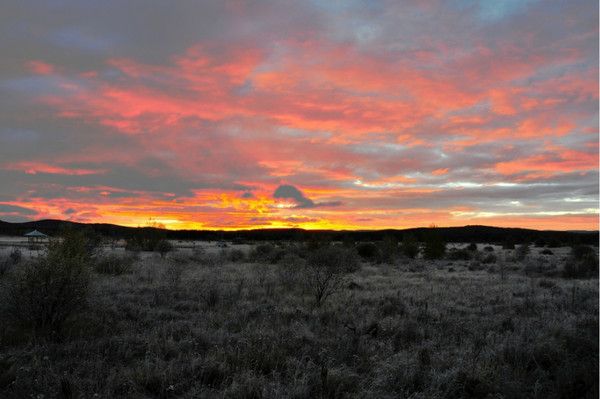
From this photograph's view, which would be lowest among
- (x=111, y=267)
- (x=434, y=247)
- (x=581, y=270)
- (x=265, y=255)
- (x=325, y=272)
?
(x=265, y=255)

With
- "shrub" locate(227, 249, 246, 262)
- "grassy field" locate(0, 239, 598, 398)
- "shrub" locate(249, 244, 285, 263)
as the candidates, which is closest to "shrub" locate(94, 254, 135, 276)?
"grassy field" locate(0, 239, 598, 398)

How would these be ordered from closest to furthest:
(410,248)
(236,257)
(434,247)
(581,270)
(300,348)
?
(300,348), (581,270), (236,257), (434,247), (410,248)

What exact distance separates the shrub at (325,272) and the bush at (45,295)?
7094mm

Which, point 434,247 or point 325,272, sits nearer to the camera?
point 325,272

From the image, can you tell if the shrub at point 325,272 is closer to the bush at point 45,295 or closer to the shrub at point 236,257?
the bush at point 45,295

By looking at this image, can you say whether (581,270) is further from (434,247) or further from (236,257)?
(236,257)

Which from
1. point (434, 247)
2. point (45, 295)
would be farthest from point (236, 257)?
point (45, 295)

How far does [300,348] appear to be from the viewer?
7613mm

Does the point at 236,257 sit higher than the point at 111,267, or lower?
lower

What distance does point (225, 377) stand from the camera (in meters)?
6.05

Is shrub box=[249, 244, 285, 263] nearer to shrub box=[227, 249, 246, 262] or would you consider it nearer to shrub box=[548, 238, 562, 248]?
shrub box=[227, 249, 246, 262]

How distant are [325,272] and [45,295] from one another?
900 cm

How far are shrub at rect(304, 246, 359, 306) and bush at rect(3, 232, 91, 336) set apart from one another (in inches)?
279

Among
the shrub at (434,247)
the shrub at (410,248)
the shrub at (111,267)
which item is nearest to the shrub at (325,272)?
the shrub at (111,267)
